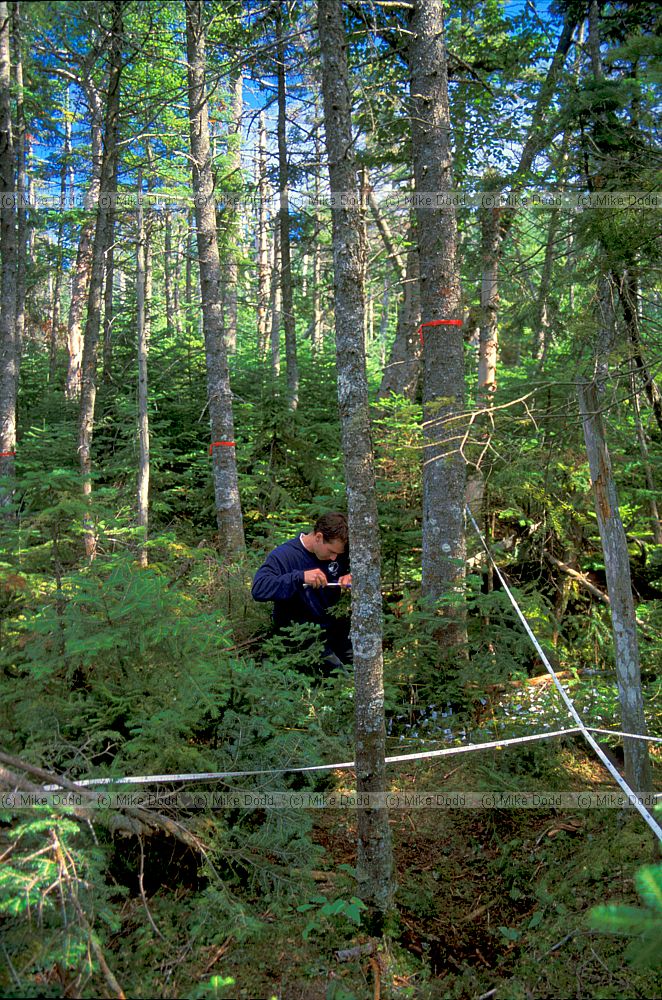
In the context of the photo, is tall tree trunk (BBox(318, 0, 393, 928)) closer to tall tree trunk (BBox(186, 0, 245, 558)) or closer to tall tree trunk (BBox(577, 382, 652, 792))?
tall tree trunk (BBox(577, 382, 652, 792))

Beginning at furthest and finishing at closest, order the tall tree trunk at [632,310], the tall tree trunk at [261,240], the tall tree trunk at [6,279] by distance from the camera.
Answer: the tall tree trunk at [261,240], the tall tree trunk at [6,279], the tall tree trunk at [632,310]

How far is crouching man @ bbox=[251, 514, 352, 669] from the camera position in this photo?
16.9ft

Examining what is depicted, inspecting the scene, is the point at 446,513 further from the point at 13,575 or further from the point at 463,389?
the point at 13,575

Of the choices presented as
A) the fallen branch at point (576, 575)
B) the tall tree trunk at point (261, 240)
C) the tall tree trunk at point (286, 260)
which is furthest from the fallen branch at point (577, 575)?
the tall tree trunk at point (286, 260)

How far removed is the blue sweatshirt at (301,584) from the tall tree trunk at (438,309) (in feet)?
2.81

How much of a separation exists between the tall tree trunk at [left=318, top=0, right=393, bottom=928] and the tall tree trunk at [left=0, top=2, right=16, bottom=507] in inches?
323

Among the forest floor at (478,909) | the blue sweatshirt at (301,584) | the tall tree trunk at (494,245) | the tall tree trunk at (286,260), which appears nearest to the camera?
the forest floor at (478,909)

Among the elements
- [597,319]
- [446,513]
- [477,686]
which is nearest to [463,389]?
[446,513]

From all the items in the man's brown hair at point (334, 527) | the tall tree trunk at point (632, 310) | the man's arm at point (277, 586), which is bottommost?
the man's arm at point (277, 586)

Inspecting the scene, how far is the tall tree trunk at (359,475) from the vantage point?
316cm

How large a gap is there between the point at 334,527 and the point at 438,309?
2.15 m

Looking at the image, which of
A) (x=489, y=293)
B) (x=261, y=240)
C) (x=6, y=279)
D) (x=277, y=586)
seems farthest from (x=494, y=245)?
(x=261, y=240)

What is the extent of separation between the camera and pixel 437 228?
18.1 feet

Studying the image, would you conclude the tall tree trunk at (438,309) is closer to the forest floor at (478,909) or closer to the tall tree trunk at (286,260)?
the forest floor at (478,909)
